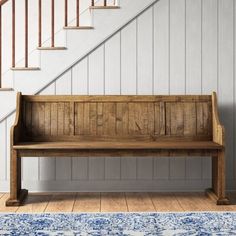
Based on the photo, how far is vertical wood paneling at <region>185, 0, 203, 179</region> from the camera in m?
4.57

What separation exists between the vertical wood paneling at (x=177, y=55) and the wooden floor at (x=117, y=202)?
0.95ft

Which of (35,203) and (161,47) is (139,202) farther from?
(161,47)

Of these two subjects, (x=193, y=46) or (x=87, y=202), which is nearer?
(x=87, y=202)

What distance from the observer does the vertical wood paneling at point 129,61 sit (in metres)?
4.55

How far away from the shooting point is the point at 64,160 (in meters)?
4.54

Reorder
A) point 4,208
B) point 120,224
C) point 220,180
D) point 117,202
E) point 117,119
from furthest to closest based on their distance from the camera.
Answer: point 117,119
point 117,202
point 220,180
point 4,208
point 120,224

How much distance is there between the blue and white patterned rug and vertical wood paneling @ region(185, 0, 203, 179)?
1036 millimetres

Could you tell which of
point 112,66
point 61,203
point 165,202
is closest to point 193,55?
point 112,66

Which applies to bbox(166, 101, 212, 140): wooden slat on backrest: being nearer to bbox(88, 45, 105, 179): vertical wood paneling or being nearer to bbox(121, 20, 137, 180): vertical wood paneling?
bbox(121, 20, 137, 180): vertical wood paneling

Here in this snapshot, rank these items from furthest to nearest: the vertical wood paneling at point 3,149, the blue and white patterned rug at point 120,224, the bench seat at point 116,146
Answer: the vertical wood paneling at point 3,149, the bench seat at point 116,146, the blue and white patterned rug at point 120,224

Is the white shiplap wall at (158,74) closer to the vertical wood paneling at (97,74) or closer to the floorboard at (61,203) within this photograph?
the vertical wood paneling at (97,74)

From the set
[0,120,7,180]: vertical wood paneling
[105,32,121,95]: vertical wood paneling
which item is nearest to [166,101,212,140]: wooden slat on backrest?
[105,32,121,95]: vertical wood paneling

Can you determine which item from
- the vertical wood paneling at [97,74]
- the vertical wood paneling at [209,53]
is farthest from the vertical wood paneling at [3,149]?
the vertical wood paneling at [209,53]

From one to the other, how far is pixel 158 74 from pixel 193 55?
37 centimetres
